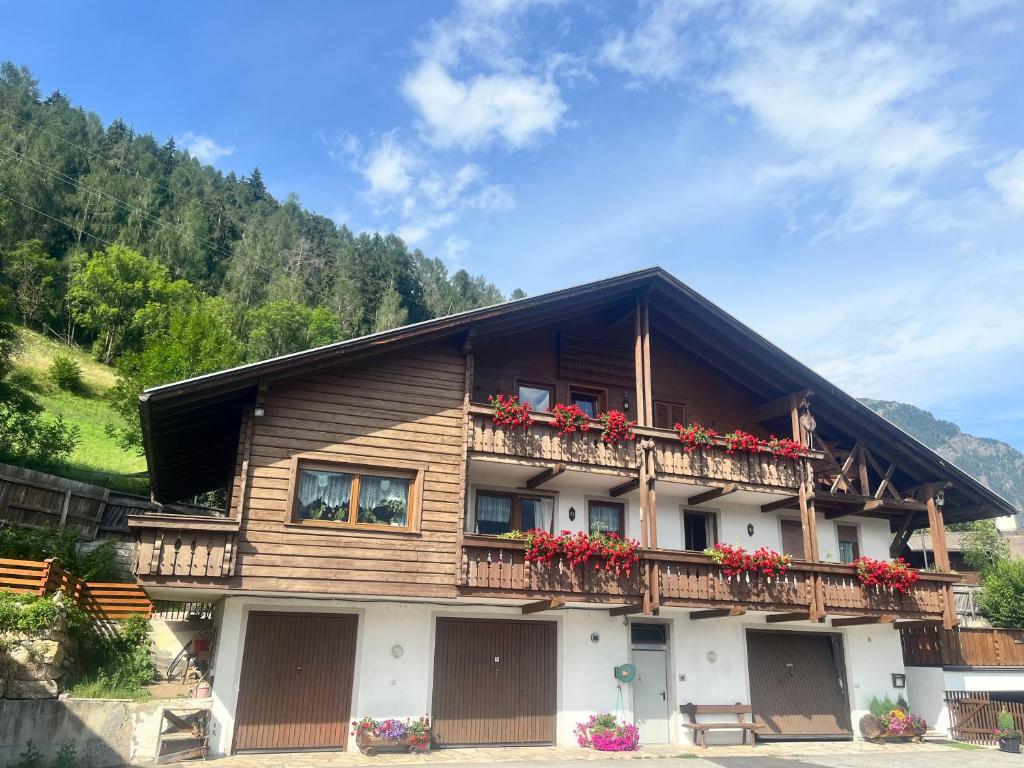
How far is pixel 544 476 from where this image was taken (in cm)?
1711

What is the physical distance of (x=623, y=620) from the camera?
17484 mm

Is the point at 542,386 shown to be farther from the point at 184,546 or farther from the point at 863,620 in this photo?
the point at 863,620

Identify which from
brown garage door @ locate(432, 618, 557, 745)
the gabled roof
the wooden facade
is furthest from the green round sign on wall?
the gabled roof

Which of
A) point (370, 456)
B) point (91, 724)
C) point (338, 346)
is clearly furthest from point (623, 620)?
point (91, 724)

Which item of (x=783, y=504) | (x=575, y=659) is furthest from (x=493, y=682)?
(x=783, y=504)

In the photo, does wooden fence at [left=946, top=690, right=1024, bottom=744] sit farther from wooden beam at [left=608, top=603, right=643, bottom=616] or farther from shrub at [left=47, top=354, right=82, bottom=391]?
shrub at [left=47, top=354, right=82, bottom=391]

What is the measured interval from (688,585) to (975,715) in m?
9.25

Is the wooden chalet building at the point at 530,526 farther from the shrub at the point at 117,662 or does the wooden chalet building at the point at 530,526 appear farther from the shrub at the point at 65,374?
the shrub at the point at 65,374

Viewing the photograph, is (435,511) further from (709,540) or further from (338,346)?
(709,540)

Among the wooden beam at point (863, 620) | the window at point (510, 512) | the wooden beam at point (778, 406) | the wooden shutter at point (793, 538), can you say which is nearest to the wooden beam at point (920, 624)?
the wooden beam at point (863, 620)

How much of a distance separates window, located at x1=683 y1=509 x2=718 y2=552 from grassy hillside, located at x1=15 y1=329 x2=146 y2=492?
23.5 metres

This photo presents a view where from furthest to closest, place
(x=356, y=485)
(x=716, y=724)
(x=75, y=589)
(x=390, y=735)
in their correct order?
(x=716, y=724)
(x=75, y=589)
(x=356, y=485)
(x=390, y=735)

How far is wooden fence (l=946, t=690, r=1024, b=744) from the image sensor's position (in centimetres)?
1853

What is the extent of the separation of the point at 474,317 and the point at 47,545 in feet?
46.4
